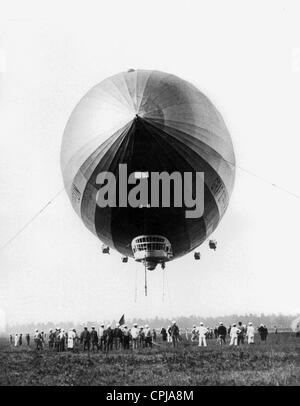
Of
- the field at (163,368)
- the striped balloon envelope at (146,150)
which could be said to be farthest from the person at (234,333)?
the striped balloon envelope at (146,150)

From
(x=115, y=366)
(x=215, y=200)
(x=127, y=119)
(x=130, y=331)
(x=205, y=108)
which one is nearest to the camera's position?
(x=115, y=366)


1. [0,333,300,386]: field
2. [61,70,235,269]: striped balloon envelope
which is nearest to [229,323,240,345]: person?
[0,333,300,386]: field

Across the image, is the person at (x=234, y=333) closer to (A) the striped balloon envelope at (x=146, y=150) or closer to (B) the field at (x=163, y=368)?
(B) the field at (x=163, y=368)

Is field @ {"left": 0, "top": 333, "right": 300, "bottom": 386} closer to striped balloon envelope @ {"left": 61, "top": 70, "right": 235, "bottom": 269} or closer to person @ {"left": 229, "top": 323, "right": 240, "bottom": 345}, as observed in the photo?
person @ {"left": 229, "top": 323, "right": 240, "bottom": 345}

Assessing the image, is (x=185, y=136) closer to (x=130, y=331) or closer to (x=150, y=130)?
(x=150, y=130)

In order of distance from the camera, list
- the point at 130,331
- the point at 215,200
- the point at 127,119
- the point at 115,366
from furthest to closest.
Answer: the point at 130,331
the point at 215,200
the point at 127,119
the point at 115,366

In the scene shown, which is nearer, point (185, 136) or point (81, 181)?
point (185, 136)
